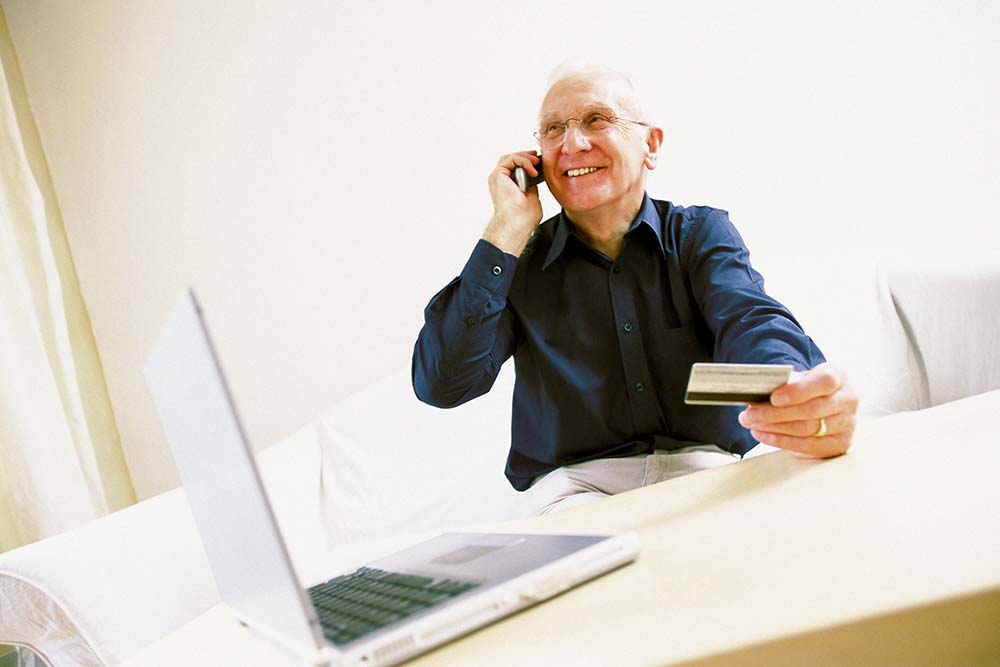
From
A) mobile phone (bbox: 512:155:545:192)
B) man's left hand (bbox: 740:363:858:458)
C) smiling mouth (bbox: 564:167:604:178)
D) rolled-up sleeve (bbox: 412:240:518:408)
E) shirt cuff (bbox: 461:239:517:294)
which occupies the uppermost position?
mobile phone (bbox: 512:155:545:192)

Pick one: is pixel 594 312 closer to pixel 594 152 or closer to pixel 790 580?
pixel 594 152

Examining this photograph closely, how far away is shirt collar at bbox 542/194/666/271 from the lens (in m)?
1.51

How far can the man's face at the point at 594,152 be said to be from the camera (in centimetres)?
151

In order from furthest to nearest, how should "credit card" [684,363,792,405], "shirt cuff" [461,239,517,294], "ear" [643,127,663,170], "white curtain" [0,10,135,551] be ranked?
"white curtain" [0,10,135,551] → "ear" [643,127,663,170] → "shirt cuff" [461,239,517,294] → "credit card" [684,363,792,405]


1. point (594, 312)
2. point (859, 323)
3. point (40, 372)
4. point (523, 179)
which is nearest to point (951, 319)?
point (859, 323)

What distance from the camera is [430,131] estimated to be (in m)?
2.35

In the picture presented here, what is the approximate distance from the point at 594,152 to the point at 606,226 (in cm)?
14

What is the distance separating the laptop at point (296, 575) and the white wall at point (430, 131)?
156 cm

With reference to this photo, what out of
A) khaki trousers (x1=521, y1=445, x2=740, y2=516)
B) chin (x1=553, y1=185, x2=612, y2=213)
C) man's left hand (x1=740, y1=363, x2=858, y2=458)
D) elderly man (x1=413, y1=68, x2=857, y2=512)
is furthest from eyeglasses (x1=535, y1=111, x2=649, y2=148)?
man's left hand (x1=740, y1=363, x2=858, y2=458)

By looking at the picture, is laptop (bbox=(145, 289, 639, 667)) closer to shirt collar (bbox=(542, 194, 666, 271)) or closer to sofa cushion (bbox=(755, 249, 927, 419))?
shirt collar (bbox=(542, 194, 666, 271))

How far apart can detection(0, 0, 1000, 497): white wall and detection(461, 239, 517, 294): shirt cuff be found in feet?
3.25

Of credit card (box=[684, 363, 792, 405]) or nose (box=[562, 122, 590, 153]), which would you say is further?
nose (box=[562, 122, 590, 153])

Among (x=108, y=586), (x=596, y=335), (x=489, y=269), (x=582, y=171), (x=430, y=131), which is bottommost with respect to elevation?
(x=108, y=586)

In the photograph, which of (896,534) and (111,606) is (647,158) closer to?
(896,534)
